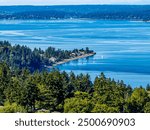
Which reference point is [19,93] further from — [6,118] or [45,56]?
[45,56]

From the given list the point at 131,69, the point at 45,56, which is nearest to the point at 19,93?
the point at 131,69

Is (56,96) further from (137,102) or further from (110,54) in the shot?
(110,54)

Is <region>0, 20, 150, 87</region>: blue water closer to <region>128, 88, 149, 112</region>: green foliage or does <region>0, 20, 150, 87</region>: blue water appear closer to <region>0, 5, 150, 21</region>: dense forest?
<region>128, 88, 149, 112</region>: green foliage

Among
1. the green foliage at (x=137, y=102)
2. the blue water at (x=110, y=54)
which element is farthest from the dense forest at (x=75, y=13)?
the green foliage at (x=137, y=102)

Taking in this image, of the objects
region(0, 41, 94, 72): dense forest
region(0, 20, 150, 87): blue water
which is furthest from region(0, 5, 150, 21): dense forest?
region(0, 41, 94, 72): dense forest

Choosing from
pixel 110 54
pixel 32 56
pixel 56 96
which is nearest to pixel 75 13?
pixel 110 54

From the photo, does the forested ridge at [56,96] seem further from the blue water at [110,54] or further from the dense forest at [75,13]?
the dense forest at [75,13]
